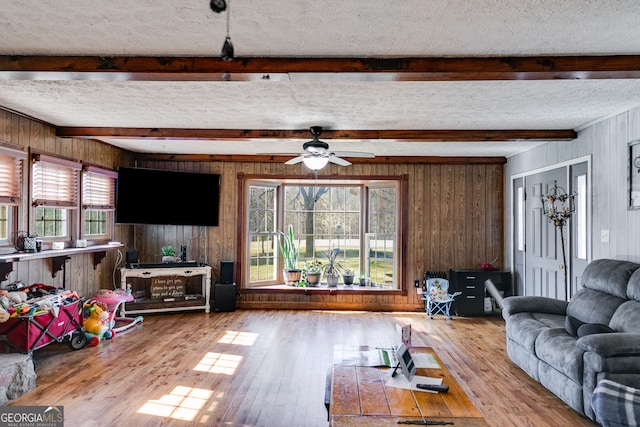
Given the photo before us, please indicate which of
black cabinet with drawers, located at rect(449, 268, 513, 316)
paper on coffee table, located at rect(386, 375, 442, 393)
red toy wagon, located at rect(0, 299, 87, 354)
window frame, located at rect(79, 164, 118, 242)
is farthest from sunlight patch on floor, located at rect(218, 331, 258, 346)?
black cabinet with drawers, located at rect(449, 268, 513, 316)

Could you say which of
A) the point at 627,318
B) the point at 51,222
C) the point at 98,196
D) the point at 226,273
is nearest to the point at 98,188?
the point at 98,196

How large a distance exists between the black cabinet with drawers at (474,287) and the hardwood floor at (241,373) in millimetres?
390

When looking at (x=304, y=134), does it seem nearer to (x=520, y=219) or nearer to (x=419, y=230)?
(x=419, y=230)

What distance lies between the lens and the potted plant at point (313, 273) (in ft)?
23.4

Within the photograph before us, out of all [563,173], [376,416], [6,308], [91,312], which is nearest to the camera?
[376,416]

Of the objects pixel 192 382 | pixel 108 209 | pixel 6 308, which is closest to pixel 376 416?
pixel 192 382

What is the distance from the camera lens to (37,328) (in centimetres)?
394

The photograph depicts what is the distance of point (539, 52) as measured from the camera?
9.08 ft

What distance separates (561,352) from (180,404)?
2.87 m

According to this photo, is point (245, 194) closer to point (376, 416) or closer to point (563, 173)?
point (563, 173)

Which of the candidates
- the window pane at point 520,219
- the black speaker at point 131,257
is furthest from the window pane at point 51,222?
the window pane at point 520,219

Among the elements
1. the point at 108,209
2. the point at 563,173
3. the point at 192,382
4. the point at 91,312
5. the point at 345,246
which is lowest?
the point at 192,382

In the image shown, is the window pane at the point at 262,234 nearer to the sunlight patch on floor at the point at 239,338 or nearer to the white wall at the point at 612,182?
the sunlight patch on floor at the point at 239,338

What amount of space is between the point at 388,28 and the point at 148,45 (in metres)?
1.45
